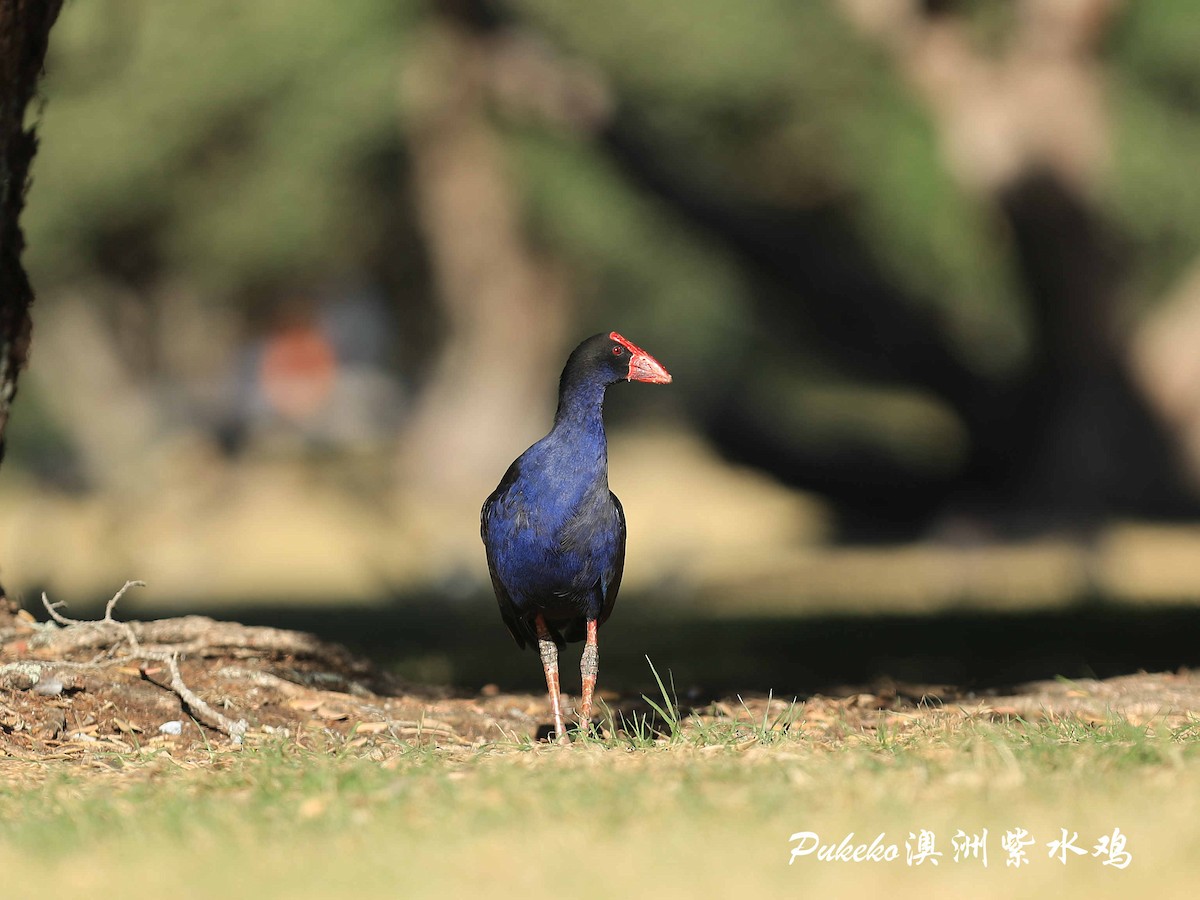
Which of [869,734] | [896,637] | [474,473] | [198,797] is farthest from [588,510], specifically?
[474,473]

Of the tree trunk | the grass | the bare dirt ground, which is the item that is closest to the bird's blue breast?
the bare dirt ground

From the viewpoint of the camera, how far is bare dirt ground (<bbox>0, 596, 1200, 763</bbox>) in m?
7.15

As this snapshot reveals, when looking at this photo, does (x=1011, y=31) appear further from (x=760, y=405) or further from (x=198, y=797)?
(x=198, y=797)

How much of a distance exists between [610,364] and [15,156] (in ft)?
10.3

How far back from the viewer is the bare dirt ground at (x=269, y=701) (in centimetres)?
715

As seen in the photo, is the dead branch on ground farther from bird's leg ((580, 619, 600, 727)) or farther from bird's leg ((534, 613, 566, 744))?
bird's leg ((580, 619, 600, 727))

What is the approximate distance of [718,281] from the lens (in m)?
21.1

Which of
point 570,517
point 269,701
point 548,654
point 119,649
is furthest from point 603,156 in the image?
point 570,517

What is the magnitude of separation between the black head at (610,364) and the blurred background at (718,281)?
4.13 m

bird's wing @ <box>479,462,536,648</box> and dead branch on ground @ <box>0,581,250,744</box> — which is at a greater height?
bird's wing @ <box>479,462,536,648</box>

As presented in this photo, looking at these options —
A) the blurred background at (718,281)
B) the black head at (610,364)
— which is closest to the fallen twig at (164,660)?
the black head at (610,364)

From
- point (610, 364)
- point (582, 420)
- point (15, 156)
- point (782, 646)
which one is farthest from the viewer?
point (782, 646)

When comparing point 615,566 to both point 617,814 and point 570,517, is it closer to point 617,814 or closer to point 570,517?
point 570,517

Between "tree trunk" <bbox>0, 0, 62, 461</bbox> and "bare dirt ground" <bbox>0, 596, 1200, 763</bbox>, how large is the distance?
122 centimetres
